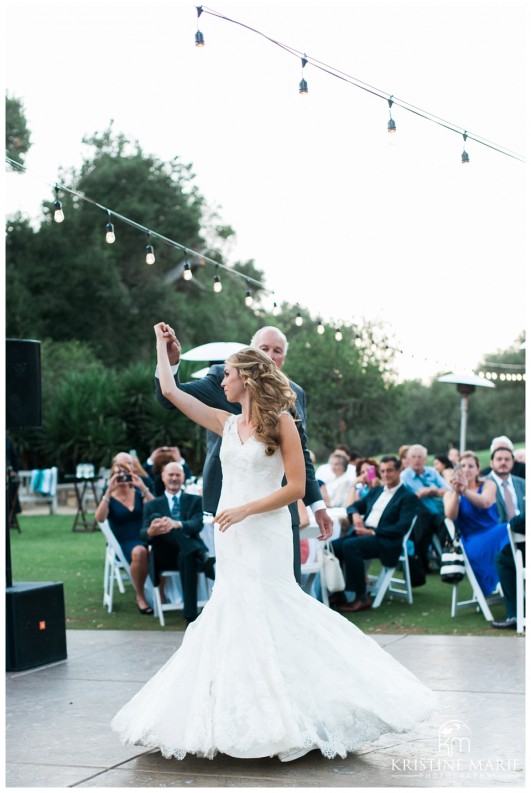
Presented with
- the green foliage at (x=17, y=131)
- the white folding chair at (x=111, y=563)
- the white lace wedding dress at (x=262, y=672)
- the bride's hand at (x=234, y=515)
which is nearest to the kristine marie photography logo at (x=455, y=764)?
the white lace wedding dress at (x=262, y=672)

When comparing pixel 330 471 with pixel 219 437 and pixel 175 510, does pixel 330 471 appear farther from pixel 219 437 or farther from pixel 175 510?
pixel 219 437

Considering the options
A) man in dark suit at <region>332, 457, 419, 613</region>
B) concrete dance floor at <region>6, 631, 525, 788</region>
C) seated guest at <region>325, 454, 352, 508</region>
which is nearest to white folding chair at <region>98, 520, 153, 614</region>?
man in dark suit at <region>332, 457, 419, 613</region>

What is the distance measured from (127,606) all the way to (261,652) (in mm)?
5526

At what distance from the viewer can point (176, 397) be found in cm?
470

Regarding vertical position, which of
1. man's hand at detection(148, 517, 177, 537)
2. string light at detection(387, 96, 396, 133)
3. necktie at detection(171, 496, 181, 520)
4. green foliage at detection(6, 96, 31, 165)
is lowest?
man's hand at detection(148, 517, 177, 537)

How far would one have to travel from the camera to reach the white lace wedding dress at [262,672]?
420cm

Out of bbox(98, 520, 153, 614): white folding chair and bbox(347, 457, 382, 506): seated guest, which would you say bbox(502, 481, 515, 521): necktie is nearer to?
bbox(347, 457, 382, 506): seated guest

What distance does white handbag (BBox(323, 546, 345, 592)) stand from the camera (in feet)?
28.6

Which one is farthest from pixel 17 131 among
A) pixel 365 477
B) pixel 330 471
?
pixel 365 477

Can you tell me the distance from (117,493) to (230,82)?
3921 mm

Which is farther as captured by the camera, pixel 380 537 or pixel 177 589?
pixel 177 589

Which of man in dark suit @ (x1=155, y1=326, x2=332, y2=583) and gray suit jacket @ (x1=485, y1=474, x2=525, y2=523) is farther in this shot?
gray suit jacket @ (x1=485, y1=474, x2=525, y2=523)

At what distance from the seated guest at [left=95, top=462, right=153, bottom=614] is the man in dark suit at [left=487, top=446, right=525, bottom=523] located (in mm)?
3098

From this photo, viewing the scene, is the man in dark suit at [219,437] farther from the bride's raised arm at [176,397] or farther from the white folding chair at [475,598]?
the white folding chair at [475,598]
